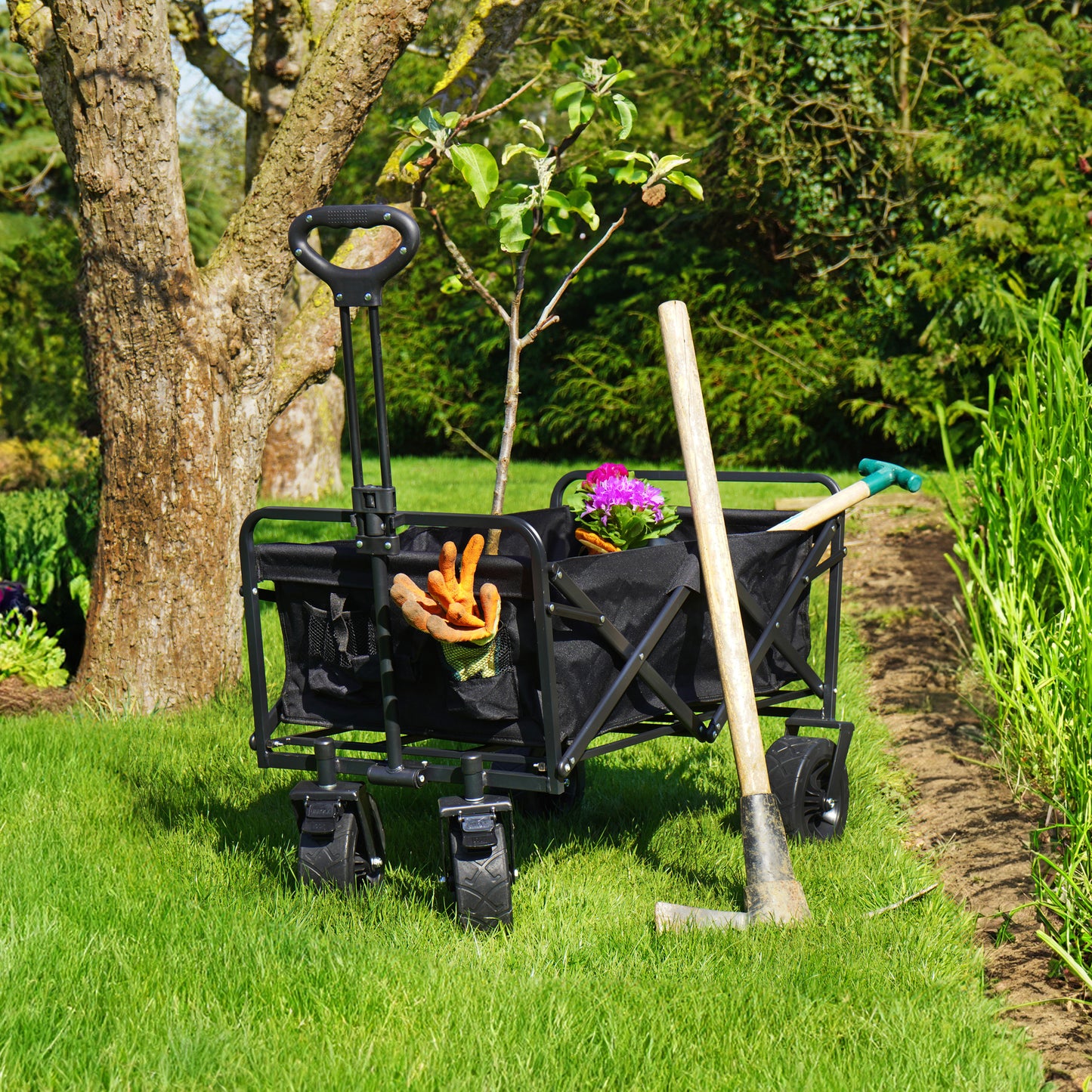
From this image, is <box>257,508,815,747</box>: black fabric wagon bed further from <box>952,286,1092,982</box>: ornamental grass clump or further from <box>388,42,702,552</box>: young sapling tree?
<box>952,286,1092,982</box>: ornamental grass clump

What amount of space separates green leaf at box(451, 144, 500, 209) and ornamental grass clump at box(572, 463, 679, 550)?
682mm

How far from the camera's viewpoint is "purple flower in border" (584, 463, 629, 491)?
2789 mm

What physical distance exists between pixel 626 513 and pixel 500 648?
2.01ft

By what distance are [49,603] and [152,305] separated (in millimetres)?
1410

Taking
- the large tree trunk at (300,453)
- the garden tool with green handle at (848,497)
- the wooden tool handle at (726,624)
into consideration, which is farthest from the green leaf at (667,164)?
the large tree trunk at (300,453)

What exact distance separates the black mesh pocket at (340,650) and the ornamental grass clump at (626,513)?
657 millimetres

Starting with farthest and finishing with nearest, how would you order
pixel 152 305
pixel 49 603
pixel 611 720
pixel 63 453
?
pixel 63 453, pixel 49 603, pixel 152 305, pixel 611 720

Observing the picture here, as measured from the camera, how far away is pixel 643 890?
2592 millimetres

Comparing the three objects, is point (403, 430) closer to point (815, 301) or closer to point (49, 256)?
point (49, 256)

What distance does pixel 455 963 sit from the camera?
2.15 meters

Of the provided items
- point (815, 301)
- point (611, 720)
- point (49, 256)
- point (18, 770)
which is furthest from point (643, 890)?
point (49, 256)

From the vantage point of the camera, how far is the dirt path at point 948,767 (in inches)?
86.8

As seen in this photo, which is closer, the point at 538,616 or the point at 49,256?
the point at 538,616

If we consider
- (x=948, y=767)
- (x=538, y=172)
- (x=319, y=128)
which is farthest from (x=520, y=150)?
(x=948, y=767)
